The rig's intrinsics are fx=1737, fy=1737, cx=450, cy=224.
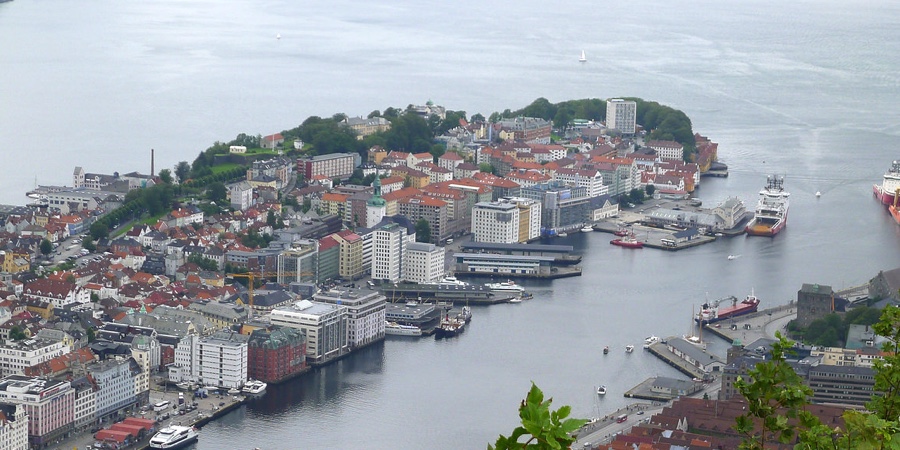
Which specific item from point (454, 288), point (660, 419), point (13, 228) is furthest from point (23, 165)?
point (660, 419)

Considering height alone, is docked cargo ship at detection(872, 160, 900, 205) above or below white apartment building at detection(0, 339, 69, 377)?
above

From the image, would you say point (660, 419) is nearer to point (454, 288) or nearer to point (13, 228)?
point (454, 288)

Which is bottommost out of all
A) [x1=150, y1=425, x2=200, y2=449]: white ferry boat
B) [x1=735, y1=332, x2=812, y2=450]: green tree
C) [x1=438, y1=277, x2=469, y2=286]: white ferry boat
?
[x1=150, y1=425, x2=200, y2=449]: white ferry boat

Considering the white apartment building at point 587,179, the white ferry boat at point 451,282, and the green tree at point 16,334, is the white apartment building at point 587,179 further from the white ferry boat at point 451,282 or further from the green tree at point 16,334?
the green tree at point 16,334

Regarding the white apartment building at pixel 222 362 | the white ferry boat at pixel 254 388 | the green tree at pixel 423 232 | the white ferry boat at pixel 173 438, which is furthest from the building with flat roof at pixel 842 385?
the green tree at pixel 423 232

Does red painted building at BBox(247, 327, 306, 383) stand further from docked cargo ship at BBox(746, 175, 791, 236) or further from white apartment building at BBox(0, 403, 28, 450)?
docked cargo ship at BBox(746, 175, 791, 236)

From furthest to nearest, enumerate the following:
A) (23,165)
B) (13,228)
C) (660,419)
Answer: (23,165) < (13,228) < (660,419)

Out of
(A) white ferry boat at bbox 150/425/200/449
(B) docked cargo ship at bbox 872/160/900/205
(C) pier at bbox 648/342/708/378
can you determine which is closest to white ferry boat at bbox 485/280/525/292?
(C) pier at bbox 648/342/708/378
